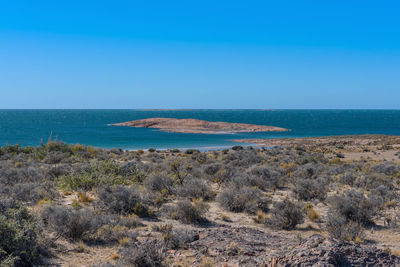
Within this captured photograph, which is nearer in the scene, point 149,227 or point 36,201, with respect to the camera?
point 149,227

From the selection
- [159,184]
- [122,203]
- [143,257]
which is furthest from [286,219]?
[159,184]

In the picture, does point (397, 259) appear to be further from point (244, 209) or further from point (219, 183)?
point (219, 183)

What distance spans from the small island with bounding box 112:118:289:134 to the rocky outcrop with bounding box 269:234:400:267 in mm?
71397

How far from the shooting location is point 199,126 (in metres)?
88.2

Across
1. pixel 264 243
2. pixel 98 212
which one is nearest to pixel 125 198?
pixel 98 212

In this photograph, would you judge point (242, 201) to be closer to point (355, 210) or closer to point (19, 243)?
point (355, 210)

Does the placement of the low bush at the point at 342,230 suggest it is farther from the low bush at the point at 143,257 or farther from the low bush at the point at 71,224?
the low bush at the point at 71,224

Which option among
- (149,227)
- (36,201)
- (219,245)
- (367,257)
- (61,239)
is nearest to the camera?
(367,257)

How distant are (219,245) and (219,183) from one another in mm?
8715

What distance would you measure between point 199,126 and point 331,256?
3279 inches

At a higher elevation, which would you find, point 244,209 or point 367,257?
point 367,257

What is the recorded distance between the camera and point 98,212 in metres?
9.86

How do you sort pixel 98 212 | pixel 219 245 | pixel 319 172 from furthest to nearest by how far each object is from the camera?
pixel 319 172
pixel 98 212
pixel 219 245

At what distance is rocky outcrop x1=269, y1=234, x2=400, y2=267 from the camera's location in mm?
5016
